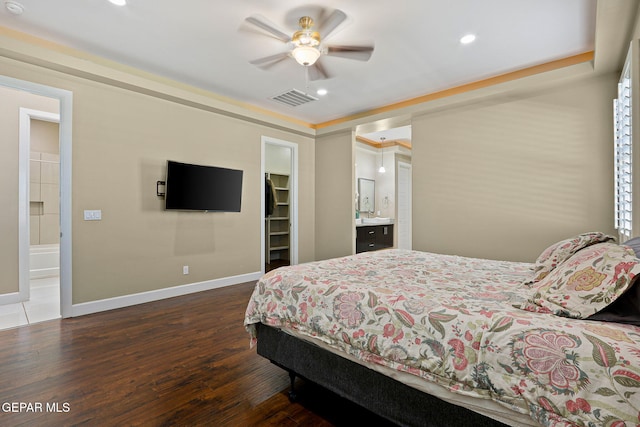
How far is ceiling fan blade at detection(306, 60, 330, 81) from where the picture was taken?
2967 millimetres

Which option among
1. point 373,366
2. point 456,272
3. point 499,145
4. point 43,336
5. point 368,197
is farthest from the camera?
point 368,197

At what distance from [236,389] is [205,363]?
45cm

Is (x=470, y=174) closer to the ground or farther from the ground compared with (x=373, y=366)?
farther from the ground

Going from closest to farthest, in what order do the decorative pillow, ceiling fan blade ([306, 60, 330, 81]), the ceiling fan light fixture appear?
the decorative pillow → the ceiling fan light fixture → ceiling fan blade ([306, 60, 330, 81])

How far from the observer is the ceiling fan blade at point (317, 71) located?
2.97 m

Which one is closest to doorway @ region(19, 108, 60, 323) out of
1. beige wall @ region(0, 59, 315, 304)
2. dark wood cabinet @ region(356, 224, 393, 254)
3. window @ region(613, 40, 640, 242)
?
beige wall @ region(0, 59, 315, 304)

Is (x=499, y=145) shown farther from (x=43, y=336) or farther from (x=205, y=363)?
(x=43, y=336)

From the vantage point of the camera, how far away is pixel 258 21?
2.29 metres

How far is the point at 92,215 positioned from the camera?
3342 mm

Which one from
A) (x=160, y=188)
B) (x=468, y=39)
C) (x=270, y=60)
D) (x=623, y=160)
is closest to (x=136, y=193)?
(x=160, y=188)

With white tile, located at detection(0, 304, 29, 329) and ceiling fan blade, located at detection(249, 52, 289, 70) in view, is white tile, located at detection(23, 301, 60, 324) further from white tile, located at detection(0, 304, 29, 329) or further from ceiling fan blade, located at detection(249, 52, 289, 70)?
ceiling fan blade, located at detection(249, 52, 289, 70)

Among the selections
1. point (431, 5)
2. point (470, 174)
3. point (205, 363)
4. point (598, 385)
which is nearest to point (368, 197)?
point (470, 174)

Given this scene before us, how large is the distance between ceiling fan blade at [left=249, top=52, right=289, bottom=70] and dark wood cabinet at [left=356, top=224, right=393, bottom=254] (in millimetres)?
3837

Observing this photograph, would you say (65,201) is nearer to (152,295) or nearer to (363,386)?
(152,295)
